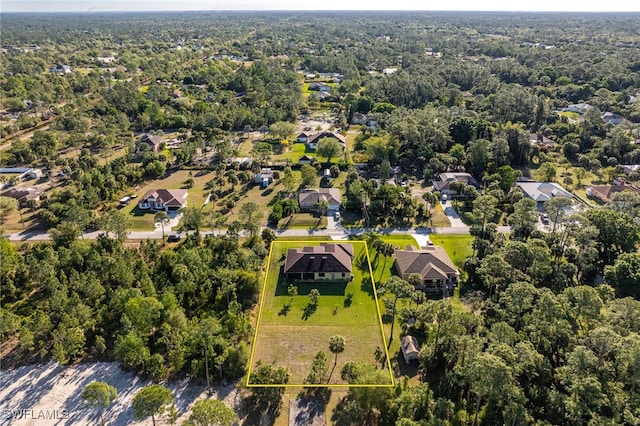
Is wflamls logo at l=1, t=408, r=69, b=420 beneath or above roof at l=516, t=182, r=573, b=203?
beneath

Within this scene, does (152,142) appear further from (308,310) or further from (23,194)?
(308,310)

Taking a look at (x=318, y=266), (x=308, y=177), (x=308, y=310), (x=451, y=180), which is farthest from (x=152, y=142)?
(x=308, y=310)

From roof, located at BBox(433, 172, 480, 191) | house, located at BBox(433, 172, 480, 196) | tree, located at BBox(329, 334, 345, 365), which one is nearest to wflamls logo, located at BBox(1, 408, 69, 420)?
tree, located at BBox(329, 334, 345, 365)

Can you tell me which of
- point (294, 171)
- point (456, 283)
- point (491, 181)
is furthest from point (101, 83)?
point (456, 283)

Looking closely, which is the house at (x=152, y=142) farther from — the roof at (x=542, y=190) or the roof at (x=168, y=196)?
the roof at (x=542, y=190)

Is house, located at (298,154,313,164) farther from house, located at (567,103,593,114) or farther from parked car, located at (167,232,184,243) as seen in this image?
house, located at (567,103,593,114)
